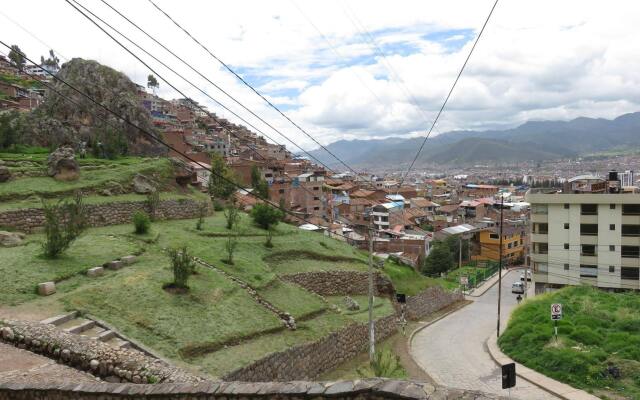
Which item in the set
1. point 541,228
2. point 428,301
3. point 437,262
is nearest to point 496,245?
point 437,262

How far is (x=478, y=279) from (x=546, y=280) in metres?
14.2

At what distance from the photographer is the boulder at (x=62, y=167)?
2886 centimetres

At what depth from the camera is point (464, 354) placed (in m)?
24.1

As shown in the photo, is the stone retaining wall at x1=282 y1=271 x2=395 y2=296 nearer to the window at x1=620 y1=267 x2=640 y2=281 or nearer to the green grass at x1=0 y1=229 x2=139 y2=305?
the green grass at x1=0 y1=229 x2=139 y2=305

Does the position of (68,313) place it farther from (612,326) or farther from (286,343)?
(612,326)

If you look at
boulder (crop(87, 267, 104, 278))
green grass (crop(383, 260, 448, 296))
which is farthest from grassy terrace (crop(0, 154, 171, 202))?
green grass (crop(383, 260, 448, 296))

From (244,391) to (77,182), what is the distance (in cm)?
2599

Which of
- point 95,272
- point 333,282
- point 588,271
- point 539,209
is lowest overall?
point 588,271

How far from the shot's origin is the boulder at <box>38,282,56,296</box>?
15117 mm

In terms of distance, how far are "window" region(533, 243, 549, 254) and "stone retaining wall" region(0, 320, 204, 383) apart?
115ft

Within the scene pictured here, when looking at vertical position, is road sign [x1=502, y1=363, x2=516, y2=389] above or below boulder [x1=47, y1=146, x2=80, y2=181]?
below

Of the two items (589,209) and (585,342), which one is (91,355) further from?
(589,209)

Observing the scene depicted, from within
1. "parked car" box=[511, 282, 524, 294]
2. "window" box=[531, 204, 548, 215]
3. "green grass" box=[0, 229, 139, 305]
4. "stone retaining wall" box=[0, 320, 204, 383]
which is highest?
"window" box=[531, 204, 548, 215]

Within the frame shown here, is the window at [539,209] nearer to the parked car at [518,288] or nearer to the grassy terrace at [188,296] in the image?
the parked car at [518,288]
